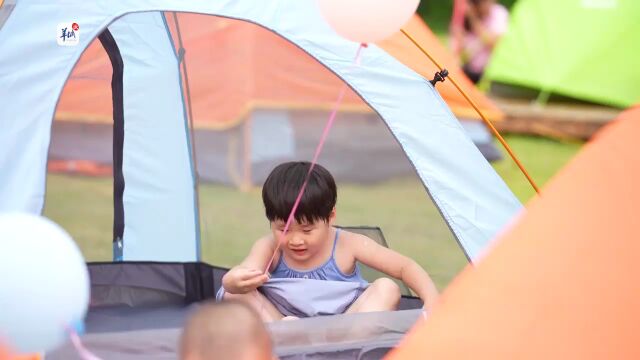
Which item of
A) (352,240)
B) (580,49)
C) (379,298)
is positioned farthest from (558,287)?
(580,49)

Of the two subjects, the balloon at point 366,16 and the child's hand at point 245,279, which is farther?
the child's hand at point 245,279

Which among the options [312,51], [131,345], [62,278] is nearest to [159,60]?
[312,51]

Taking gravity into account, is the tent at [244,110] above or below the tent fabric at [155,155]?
above

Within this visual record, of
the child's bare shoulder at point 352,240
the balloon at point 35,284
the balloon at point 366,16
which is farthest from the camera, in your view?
the child's bare shoulder at point 352,240

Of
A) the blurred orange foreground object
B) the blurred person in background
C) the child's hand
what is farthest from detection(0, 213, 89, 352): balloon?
the blurred person in background

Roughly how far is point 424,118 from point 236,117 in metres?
2.22

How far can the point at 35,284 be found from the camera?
139cm

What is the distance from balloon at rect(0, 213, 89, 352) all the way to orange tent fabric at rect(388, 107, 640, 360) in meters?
0.46

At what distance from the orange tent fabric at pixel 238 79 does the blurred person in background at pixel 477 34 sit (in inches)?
94.2

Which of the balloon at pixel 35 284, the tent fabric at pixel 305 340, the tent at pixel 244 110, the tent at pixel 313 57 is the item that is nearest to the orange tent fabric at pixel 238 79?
the tent at pixel 244 110

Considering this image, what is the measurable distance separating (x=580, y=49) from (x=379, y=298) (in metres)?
3.89

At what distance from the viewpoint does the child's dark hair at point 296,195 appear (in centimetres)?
239

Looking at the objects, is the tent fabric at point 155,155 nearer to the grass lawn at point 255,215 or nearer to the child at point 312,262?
the grass lawn at point 255,215

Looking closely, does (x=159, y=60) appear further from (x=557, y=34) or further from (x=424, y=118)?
(x=557, y=34)
